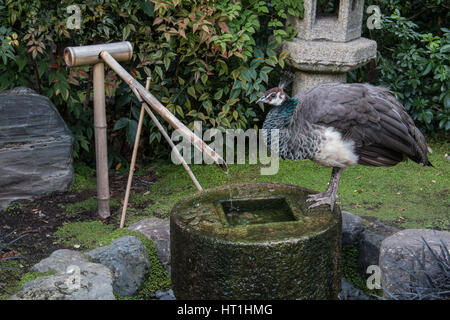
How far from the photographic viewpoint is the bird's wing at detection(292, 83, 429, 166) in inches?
143

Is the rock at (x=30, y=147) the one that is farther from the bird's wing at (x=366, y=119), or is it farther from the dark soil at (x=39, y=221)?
the bird's wing at (x=366, y=119)

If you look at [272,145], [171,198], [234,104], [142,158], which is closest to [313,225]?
[272,145]

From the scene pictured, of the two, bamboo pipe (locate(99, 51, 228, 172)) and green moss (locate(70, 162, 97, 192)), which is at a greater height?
bamboo pipe (locate(99, 51, 228, 172))

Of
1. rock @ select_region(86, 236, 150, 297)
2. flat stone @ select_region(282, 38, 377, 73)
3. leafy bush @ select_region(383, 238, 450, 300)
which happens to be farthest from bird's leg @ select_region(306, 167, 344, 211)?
flat stone @ select_region(282, 38, 377, 73)

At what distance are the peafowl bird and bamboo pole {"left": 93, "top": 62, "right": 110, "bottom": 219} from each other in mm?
1506

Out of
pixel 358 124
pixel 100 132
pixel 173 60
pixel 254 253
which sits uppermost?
pixel 173 60

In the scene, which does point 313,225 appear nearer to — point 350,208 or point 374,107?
point 374,107

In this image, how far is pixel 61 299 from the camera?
10.4 feet

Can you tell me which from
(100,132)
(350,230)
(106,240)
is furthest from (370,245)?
(100,132)

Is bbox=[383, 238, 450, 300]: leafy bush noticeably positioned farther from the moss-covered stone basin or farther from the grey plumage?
the grey plumage

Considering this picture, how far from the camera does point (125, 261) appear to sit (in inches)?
151

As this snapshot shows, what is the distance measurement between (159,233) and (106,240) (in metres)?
0.41

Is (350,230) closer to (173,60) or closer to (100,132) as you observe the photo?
(100,132)

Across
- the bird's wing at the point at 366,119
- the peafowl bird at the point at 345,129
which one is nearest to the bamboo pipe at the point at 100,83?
the peafowl bird at the point at 345,129
